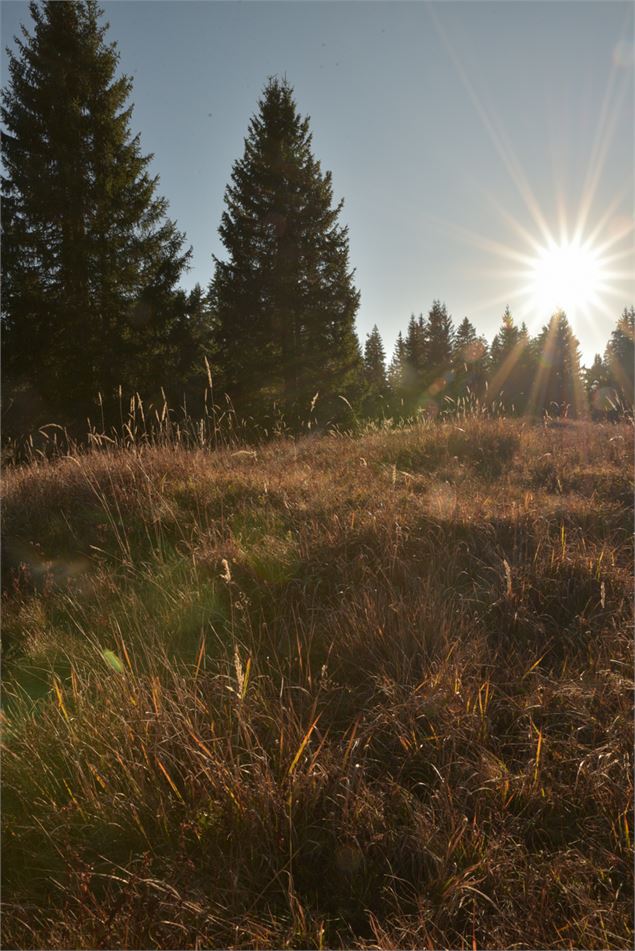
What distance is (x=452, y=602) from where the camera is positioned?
89.8 inches

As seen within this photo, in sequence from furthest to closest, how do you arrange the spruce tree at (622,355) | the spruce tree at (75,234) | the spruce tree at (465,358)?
the spruce tree at (622,355), the spruce tree at (465,358), the spruce tree at (75,234)

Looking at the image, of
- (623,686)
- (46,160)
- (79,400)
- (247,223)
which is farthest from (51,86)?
(623,686)

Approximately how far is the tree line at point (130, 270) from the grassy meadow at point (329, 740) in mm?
6603

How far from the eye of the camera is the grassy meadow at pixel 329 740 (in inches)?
46.5

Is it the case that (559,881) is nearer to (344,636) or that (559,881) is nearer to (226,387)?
(344,636)

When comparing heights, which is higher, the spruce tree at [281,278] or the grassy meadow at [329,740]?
the spruce tree at [281,278]

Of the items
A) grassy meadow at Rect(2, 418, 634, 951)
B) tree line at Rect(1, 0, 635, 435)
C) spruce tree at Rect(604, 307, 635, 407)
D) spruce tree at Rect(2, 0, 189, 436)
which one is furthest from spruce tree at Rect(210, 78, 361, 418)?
spruce tree at Rect(604, 307, 635, 407)

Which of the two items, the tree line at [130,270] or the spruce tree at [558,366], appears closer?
the tree line at [130,270]

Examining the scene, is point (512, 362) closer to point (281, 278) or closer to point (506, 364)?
point (506, 364)

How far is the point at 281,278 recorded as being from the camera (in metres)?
15.0

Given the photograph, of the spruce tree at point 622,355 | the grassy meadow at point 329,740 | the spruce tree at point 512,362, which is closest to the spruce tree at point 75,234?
the grassy meadow at point 329,740

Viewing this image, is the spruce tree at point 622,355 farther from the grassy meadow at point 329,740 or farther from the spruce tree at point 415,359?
the grassy meadow at point 329,740

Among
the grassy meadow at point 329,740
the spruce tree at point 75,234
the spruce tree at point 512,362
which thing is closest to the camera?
the grassy meadow at point 329,740

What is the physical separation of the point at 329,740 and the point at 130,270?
44.3 ft
